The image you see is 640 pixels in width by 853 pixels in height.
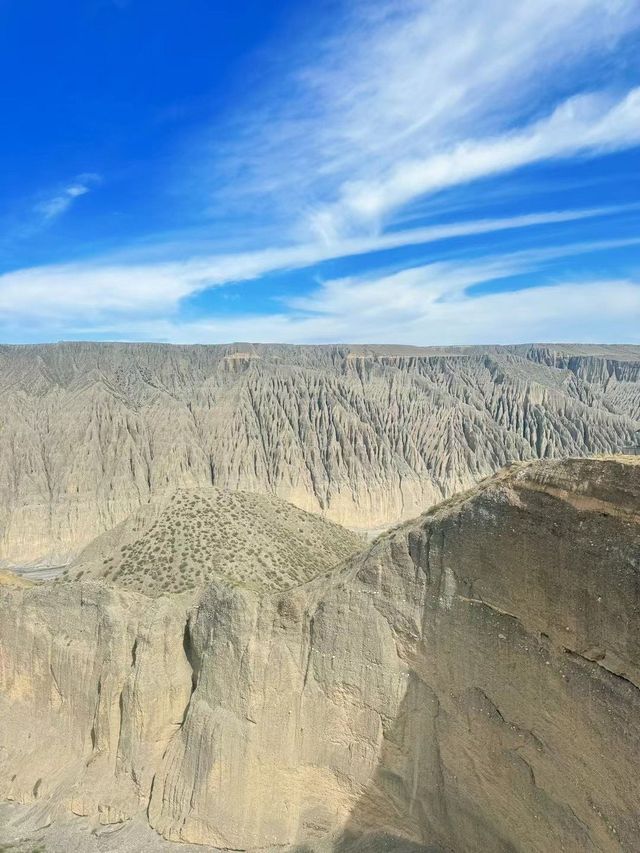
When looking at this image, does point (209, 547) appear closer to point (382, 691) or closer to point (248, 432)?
point (382, 691)

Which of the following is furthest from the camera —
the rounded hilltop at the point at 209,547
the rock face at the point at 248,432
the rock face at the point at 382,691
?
the rock face at the point at 248,432

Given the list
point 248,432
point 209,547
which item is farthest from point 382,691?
point 248,432

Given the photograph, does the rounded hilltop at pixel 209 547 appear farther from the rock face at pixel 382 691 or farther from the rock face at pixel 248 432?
the rock face at pixel 248 432

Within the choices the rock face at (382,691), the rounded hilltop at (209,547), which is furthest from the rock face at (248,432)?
the rock face at (382,691)

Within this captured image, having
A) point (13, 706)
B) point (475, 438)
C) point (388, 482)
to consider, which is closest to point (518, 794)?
point (13, 706)

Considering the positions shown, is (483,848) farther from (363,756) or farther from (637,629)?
(637,629)
